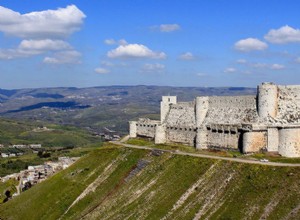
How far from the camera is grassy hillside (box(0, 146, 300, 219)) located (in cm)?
6556

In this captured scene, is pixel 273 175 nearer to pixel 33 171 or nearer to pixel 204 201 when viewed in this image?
pixel 204 201

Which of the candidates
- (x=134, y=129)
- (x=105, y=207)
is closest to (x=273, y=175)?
(x=105, y=207)

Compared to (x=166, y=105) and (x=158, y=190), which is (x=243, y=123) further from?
(x=166, y=105)

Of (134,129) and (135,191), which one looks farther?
(134,129)

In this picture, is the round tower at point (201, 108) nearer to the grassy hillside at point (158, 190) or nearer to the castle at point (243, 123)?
the castle at point (243, 123)

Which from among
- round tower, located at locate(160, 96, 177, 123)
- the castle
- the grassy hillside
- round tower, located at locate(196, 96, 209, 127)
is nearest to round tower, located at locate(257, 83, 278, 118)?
the castle

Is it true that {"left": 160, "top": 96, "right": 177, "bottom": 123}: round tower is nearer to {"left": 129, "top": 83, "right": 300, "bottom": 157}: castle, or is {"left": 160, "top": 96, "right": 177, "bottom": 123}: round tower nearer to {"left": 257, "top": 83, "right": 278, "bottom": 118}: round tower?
{"left": 129, "top": 83, "right": 300, "bottom": 157}: castle

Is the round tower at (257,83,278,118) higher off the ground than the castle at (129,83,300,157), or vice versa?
the round tower at (257,83,278,118)

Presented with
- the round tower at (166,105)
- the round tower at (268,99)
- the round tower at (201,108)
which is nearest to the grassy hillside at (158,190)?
the round tower at (201,108)

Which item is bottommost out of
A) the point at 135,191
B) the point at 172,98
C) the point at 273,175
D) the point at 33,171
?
the point at 33,171

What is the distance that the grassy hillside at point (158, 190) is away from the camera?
65562mm

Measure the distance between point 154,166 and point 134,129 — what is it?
1320 inches

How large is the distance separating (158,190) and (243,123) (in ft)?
63.9

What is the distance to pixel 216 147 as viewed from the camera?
93.6m
